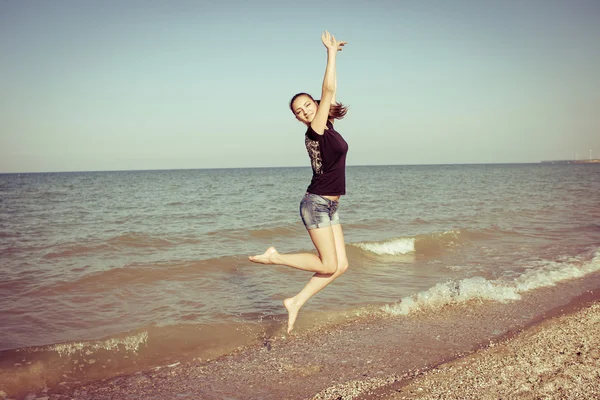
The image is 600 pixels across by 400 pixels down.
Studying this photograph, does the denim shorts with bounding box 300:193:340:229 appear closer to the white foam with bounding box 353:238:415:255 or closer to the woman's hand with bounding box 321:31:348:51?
the woman's hand with bounding box 321:31:348:51

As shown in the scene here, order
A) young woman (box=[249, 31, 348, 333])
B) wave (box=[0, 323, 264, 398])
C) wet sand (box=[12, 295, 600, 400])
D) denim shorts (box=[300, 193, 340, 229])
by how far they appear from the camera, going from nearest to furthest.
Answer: wet sand (box=[12, 295, 600, 400])
young woman (box=[249, 31, 348, 333])
denim shorts (box=[300, 193, 340, 229])
wave (box=[0, 323, 264, 398])

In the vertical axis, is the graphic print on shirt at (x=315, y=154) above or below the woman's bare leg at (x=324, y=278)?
above

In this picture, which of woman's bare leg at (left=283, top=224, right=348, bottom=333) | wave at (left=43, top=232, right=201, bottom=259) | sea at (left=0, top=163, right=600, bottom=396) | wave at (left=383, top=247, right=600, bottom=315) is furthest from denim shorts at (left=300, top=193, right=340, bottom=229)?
wave at (left=43, top=232, right=201, bottom=259)

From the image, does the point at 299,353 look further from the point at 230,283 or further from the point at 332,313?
Result: the point at 230,283

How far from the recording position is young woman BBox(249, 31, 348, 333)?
3.81 meters

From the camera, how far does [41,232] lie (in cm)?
1490

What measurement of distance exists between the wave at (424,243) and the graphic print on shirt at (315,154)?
7.68 metres

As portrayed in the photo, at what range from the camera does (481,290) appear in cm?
705

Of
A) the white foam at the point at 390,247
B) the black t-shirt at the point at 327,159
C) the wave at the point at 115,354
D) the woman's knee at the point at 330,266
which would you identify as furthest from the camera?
the white foam at the point at 390,247

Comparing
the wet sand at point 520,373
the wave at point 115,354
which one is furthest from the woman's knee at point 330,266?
the wave at point 115,354

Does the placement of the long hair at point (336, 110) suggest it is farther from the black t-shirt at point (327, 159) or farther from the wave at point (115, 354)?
the wave at point (115, 354)

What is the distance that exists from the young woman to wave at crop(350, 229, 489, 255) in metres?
7.08

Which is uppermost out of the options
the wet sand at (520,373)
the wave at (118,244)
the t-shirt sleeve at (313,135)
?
the t-shirt sleeve at (313,135)

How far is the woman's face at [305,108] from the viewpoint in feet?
13.1
